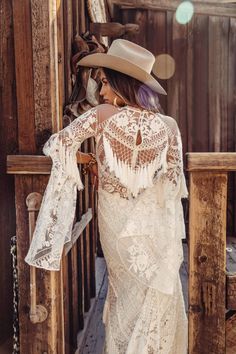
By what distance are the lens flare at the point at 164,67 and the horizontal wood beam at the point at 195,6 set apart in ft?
2.15

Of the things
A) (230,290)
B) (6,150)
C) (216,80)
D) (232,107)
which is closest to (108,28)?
(6,150)

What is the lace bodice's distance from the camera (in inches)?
73.4

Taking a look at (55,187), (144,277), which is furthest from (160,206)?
(55,187)

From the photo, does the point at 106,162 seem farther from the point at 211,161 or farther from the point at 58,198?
the point at 211,161

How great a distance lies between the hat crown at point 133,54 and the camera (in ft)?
6.64

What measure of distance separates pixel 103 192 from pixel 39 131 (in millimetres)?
464

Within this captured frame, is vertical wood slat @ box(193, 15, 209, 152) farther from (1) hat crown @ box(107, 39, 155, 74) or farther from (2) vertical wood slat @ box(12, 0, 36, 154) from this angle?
(2) vertical wood slat @ box(12, 0, 36, 154)

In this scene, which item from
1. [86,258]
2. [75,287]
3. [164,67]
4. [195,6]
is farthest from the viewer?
[164,67]

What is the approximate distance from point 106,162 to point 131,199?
239 mm

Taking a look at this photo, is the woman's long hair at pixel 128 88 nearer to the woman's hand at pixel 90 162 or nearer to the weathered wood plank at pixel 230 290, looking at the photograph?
the woman's hand at pixel 90 162

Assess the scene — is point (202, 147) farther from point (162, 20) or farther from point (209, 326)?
point (209, 326)

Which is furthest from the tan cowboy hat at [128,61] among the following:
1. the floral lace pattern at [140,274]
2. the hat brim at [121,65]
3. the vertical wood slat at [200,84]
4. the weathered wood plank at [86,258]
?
the vertical wood slat at [200,84]

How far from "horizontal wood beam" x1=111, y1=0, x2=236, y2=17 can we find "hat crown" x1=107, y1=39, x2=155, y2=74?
368cm

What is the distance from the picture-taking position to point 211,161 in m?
1.93
